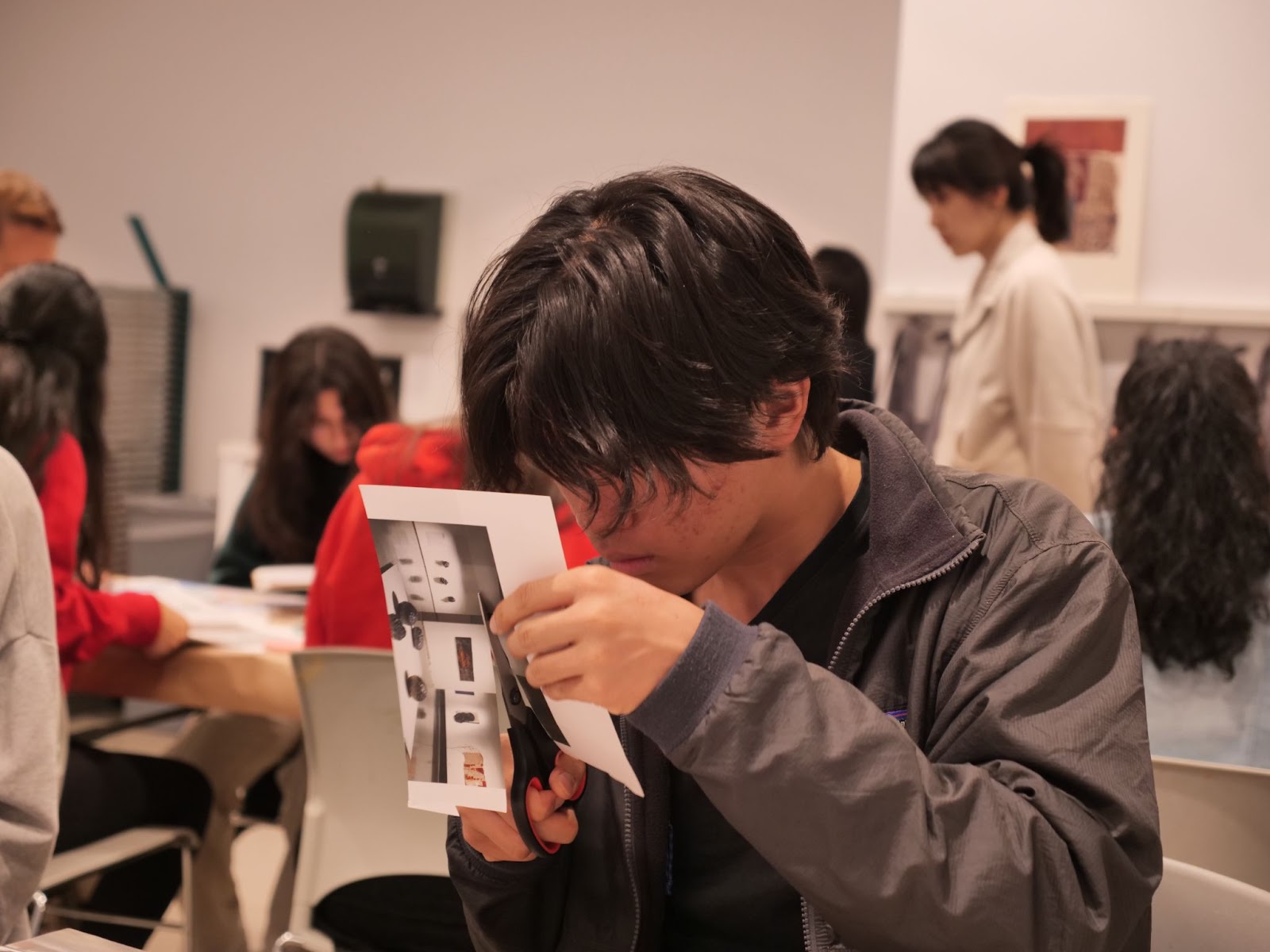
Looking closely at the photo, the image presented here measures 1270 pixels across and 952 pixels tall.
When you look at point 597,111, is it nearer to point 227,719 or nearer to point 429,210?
point 429,210

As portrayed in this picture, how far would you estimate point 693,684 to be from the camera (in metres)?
0.87

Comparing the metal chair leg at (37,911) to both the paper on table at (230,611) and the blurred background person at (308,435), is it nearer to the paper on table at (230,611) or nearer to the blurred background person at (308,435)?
the paper on table at (230,611)

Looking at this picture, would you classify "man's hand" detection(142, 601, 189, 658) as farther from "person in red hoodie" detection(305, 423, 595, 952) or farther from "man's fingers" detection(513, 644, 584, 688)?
"man's fingers" detection(513, 644, 584, 688)

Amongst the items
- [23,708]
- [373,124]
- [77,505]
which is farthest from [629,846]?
[373,124]

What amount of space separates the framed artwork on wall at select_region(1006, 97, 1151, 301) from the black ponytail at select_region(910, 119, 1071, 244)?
0.69 m

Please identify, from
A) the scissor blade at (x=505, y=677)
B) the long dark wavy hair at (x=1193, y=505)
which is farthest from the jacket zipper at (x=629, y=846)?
the long dark wavy hair at (x=1193, y=505)

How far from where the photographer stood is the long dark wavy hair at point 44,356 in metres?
2.41

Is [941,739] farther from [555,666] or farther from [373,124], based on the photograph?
[373,124]

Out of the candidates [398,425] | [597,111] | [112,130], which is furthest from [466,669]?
[112,130]

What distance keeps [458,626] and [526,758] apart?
18 cm

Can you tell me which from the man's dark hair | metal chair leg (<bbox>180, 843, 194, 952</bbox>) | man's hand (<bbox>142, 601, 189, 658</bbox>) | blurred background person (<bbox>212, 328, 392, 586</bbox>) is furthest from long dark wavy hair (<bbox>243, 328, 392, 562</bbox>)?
the man's dark hair

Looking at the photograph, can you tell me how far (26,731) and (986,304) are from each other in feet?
8.92

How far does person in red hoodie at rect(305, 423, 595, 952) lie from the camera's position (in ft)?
6.72

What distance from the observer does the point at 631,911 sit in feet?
4.05
